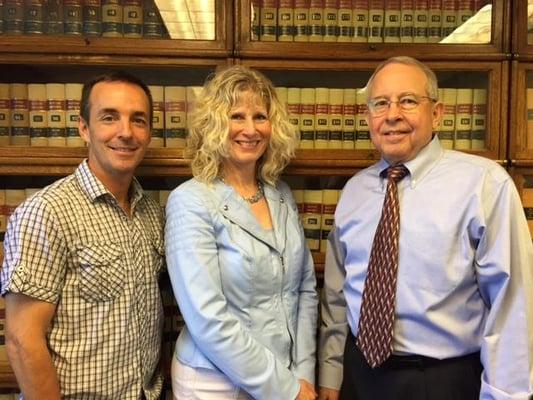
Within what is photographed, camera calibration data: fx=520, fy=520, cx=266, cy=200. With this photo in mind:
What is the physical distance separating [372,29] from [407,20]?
129mm

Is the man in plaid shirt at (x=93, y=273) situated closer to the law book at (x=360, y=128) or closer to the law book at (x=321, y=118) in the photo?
the law book at (x=321, y=118)

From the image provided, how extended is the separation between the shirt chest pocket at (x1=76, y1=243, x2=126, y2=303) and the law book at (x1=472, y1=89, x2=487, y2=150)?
4.36 ft

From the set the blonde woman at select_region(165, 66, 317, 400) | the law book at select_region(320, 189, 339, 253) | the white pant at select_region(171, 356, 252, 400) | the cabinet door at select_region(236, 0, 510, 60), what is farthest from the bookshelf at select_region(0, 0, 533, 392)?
the white pant at select_region(171, 356, 252, 400)

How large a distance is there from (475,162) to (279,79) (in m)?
0.78

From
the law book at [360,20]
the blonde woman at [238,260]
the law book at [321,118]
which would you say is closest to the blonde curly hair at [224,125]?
the blonde woman at [238,260]

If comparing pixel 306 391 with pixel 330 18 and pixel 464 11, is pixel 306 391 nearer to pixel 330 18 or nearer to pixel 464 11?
pixel 330 18

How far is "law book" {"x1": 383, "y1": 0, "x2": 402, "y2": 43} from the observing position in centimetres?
189

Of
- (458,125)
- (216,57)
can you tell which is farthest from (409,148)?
(216,57)

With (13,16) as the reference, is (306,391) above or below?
below

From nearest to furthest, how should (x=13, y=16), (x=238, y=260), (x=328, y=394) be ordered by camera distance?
(x=238, y=260)
(x=328, y=394)
(x=13, y=16)

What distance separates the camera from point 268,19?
6.17 feet

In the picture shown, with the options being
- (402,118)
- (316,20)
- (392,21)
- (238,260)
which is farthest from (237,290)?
(392,21)

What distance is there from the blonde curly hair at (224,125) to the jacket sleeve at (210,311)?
14cm

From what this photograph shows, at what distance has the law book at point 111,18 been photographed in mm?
1853
